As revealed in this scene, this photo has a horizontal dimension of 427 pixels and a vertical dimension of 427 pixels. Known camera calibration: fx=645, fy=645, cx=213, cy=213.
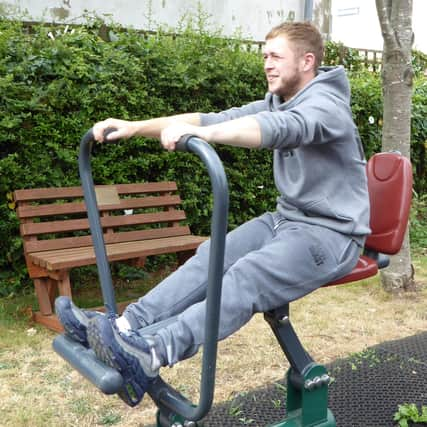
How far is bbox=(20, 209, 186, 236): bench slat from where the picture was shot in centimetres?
401

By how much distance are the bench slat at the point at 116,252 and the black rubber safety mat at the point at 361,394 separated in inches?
48.7

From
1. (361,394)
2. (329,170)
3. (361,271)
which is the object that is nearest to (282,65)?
(329,170)

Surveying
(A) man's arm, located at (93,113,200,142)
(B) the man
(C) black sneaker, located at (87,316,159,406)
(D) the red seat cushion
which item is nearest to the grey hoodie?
(B) the man

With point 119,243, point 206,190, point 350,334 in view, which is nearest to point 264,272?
point 350,334

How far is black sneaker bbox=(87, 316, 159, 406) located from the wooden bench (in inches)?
73.3

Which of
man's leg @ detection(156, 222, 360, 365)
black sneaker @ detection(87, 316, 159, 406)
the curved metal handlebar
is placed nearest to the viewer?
the curved metal handlebar

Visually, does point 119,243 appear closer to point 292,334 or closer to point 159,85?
point 159,85

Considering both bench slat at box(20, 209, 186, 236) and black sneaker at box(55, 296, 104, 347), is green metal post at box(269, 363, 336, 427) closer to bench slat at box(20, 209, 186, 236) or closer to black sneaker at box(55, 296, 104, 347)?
black sneaker at box(55, 296, 104, 347)

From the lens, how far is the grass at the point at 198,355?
2.87 metres

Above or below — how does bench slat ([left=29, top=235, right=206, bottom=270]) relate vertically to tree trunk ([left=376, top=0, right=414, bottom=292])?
below

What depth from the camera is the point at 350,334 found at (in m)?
3.92

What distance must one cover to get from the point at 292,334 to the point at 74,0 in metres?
7.18

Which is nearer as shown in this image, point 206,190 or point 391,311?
point 391,311

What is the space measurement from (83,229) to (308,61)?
2.36 m
